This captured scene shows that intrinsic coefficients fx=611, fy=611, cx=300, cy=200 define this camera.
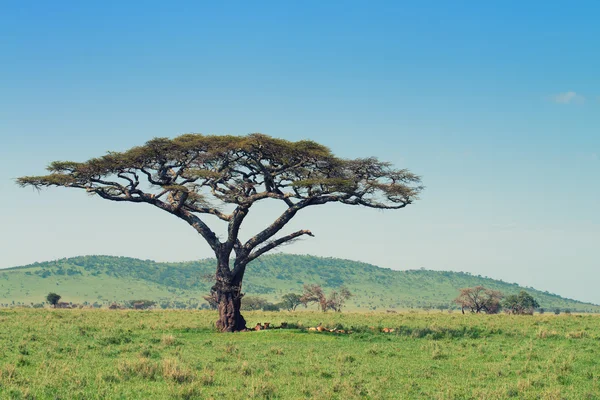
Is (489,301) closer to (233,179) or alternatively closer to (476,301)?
(476,301)

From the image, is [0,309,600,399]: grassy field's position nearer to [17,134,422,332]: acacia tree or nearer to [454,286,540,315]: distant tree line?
[17,134,422,332]: acacia tree

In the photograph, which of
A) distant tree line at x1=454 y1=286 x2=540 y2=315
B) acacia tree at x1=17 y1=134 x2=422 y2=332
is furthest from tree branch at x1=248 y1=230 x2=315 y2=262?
distant tree line at x1=454 y1=286 x2=540 y2=315

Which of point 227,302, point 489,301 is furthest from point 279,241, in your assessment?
point 489,301

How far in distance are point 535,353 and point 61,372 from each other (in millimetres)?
16365

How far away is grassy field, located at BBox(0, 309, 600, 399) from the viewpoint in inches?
595

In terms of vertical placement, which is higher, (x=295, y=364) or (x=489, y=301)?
(x=489, y=301)

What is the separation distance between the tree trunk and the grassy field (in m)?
1.34

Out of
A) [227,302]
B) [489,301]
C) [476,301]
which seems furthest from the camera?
[476,301]

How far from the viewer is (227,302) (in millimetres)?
32469

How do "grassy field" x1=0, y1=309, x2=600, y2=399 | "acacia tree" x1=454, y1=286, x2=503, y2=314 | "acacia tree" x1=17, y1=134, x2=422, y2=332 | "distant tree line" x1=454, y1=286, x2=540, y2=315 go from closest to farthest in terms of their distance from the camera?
"grassy field" x1=0, y1=309, x2=600, y2=399 < "acacia tree" x1=17, y1=134, x2=422, y2=332 < "acacia tree" x1=454, y1=286, x2=503, y2=314 < "distant tree line" x1=454, y1=286, x2=540, y2=315

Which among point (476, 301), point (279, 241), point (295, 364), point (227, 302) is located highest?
point (279, 241)

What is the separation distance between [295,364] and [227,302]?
13218 mm

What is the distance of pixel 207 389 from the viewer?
15414mm

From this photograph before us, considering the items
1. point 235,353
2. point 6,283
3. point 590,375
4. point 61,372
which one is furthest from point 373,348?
point 6,283
